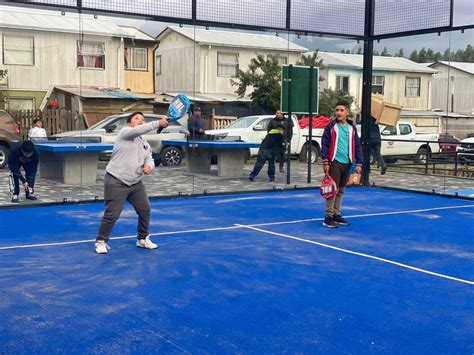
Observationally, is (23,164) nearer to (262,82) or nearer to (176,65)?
(176,65)

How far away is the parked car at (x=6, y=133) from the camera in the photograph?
17.1 meters

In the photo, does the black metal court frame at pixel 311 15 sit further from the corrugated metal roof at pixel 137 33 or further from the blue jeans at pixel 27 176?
the blue jeans at pixel 27 176

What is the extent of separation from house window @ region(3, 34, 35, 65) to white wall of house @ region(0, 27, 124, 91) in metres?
0.09

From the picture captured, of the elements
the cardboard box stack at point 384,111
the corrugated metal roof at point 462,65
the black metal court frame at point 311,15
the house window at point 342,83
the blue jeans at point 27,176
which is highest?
the black metal court frame at point 311,15

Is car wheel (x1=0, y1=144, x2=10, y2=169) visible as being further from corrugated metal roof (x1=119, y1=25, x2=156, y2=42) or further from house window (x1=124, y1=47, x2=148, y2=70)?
corrugated metal roof (x1=119, y1=25, x2=156, y2=42)

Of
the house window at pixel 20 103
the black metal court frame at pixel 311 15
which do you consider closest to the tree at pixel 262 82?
the black metal court frame at pixel 311 15

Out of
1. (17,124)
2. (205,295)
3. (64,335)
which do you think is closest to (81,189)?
(17,124)

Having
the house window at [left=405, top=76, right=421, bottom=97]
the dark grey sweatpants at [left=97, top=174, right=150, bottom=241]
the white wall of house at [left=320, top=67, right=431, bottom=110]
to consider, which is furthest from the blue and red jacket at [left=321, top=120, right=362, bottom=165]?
the house window at [left=405, top=76, right=421, bottom=97]

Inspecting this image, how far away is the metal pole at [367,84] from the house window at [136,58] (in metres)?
5.82

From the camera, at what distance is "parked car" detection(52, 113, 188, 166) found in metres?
15.4

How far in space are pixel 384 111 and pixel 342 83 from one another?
24.7 ft

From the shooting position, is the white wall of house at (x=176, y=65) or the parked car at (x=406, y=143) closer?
the white wall of house at (x=176, y=65)

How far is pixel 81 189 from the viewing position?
14898 millimetres

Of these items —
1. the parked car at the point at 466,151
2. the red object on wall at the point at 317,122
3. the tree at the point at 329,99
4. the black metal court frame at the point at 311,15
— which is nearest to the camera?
the black metal court frame at the point at 311,15
